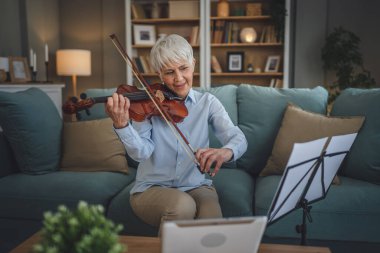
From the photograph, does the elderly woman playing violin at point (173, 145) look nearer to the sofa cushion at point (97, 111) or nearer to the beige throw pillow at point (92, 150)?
the beige throw pillow at point (92, 150)

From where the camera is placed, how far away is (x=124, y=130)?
1369mm

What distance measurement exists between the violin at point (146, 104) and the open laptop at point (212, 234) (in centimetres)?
74

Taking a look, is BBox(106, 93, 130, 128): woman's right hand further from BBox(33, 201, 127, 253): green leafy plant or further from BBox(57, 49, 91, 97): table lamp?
BBox(57, 49, 91, 97): table lamp

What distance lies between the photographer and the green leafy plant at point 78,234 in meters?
0.67

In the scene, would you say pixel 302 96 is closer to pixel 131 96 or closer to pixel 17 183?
pixel 131 96

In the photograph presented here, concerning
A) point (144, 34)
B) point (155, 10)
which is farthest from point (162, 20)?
point (144, 34)

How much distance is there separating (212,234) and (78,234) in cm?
25

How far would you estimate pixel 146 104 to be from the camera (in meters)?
1.53

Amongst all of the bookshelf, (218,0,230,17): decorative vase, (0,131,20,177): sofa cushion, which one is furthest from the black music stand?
(218,0,230,17): decorative vase

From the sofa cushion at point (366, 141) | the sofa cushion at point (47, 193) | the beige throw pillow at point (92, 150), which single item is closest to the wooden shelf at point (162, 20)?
the beige throw pillow at point (92, 150)

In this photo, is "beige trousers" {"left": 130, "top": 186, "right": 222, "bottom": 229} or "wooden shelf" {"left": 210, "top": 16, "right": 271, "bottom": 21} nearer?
"beige trousers" {"left": 130, "top": 186, "right": 222, "bottom": 229}

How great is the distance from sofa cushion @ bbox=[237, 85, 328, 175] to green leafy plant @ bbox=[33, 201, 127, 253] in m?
1.49

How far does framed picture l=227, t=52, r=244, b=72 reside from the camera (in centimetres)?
470

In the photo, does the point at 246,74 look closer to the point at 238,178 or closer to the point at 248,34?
the point at 248,34
